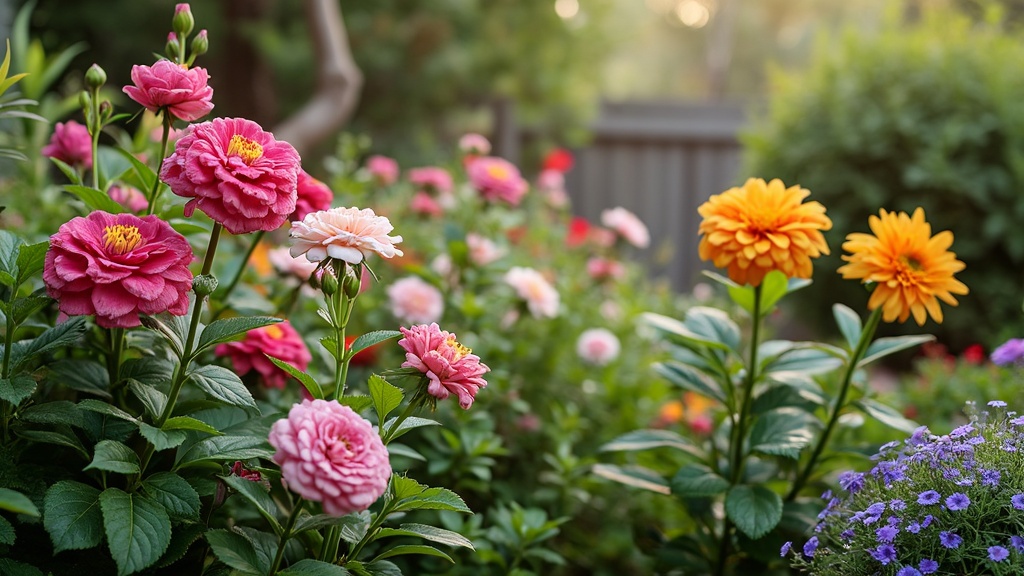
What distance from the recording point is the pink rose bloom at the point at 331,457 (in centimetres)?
85

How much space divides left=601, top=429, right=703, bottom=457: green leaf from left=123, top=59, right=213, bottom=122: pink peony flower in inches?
37.2

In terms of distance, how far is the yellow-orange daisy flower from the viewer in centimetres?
134

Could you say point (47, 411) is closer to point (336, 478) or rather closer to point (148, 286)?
point (148, 286)

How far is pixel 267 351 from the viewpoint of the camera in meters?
1.32

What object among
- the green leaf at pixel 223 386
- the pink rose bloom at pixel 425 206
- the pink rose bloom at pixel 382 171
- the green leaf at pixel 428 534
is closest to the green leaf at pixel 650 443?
the green leaf at pixel 428 534

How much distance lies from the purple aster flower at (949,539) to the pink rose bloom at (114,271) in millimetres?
955

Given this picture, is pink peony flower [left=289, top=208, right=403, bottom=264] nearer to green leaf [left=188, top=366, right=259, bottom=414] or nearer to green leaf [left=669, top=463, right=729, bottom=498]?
green leaf [left=188, top=366, right=259, bottom=414]

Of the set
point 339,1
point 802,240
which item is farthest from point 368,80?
point 802,240

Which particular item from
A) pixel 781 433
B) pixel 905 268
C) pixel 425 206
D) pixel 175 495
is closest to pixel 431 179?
pixel 425 206

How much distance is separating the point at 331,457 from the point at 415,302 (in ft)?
3.50

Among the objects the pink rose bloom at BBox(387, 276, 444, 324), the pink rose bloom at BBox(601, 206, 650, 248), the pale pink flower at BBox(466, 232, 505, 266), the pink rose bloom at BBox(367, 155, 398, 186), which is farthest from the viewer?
the pink rose bloom at BBox(601, 206, 650, 248)

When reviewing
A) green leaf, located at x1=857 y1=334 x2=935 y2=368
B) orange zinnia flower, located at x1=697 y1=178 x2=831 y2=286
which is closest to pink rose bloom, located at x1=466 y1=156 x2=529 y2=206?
orange zinnia flower, located at x1=697 y1=178 x2=831 y2=286

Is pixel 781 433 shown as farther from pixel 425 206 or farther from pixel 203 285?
pixel 425 206

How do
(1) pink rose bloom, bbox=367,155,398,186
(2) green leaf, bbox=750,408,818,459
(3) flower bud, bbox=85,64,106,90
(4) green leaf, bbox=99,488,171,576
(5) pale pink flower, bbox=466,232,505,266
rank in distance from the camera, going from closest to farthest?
(4) green leaf, bbox=99,488,171,576 < (3) flower bud, bbox=85,64,106,90 < (2) green leaf, bbox=750,408,818,459 < (5) pale pink flower, bbox=466,232,505,266 < (1) pink rose bloom, bbox=367,155,398,186
